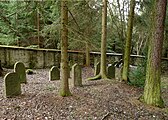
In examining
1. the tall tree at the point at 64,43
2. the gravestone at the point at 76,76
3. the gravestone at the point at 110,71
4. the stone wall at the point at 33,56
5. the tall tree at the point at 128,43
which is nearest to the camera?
the tall tree at the point at 64,43

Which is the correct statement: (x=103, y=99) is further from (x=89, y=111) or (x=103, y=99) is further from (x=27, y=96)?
(x=27, y=96)

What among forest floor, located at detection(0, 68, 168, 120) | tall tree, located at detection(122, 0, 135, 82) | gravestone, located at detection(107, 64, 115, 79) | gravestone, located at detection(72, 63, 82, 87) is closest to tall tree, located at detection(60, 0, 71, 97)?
forest floor, located at detection(0, 68, 168, 120)

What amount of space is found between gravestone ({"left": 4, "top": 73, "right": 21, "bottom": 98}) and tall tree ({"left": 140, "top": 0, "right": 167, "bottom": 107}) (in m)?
3.78

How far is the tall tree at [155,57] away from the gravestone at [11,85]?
378cm

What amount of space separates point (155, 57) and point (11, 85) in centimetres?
417

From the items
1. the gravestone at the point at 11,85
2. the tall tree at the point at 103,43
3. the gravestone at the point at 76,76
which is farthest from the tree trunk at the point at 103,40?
the gravestone at the point at 11,85

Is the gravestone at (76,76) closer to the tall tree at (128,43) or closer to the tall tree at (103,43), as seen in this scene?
the tall tree at (103,43)

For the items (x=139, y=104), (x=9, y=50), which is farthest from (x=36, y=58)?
(x=139, y=104)

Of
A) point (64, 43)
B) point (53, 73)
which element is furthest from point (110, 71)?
point (64, 43)

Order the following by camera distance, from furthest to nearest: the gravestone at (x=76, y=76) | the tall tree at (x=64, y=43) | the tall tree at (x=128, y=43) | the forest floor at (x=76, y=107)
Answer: the tall tree at (x=128, y=43) → the gravestone at (x=76, y=76) → the tall tree at (x=64, y=43) → the forest floor at (x=76, y=107)

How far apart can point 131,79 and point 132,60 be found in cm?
870

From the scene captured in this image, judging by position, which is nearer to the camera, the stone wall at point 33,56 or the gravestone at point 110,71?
the gravestone at point 110,71

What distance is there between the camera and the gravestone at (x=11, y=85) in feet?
18.9

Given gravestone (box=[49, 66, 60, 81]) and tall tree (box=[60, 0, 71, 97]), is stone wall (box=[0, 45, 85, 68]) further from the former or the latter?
tall tree (box=[60, 0, 71, 97])
